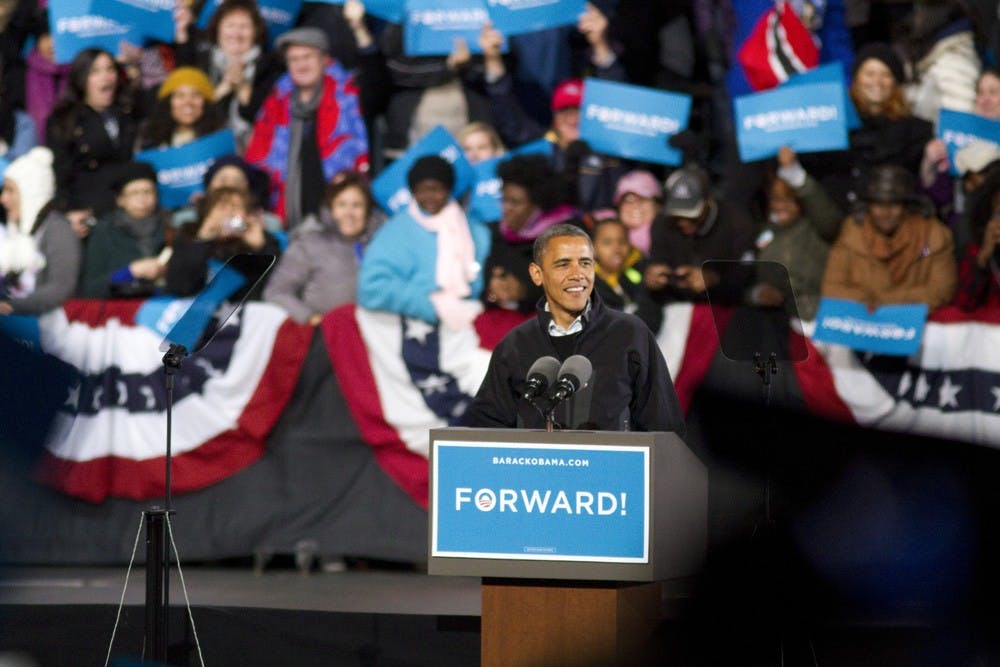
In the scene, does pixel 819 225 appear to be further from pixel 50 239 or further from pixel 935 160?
pixel 50 239

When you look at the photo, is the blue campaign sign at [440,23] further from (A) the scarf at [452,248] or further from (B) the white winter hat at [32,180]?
(B) the white winter hat at [32,180]

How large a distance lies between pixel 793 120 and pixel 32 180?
474 centimetres

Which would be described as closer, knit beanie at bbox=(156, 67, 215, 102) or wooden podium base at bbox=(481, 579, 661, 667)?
wooden podium base at bbox=(481, 579, 661, 667)

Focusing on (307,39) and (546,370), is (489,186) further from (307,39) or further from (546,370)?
(546,370)

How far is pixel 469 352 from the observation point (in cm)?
969

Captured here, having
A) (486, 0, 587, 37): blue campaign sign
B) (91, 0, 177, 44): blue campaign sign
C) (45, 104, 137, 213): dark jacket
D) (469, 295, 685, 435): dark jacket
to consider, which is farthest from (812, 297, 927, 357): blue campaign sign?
(91, 0, 177, 44): blue campaign sign

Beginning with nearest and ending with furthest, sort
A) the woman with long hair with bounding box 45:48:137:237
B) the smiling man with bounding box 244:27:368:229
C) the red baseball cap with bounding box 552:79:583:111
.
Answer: the red baseball cap with bounding box 552:79:583:111 < the smiling man with bounding box 244:27:368:229 < the woman with long hair with bounding box 45:48:137:237

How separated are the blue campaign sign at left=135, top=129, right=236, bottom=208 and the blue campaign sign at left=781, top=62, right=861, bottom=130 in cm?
346

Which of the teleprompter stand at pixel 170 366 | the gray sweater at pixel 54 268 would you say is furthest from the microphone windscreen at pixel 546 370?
the gray sweater at pixel 54 268

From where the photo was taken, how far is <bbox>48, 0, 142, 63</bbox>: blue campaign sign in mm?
11273

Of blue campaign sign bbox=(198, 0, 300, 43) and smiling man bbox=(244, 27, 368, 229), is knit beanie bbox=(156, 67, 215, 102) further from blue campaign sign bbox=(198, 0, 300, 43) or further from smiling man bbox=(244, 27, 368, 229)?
smiling man bbox=(244, 27, 368, 229)

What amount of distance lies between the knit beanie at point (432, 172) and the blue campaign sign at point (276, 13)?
1803 mm

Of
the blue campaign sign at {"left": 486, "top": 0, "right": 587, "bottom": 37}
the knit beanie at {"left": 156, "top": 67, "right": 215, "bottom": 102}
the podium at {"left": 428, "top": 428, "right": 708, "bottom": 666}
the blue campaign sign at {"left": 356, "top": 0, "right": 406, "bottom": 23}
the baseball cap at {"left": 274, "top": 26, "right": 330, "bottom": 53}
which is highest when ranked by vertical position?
the blue campaign sign at {"left": 356, "top": 0, "right": 406, "bottom": 23}

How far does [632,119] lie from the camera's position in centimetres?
1019
